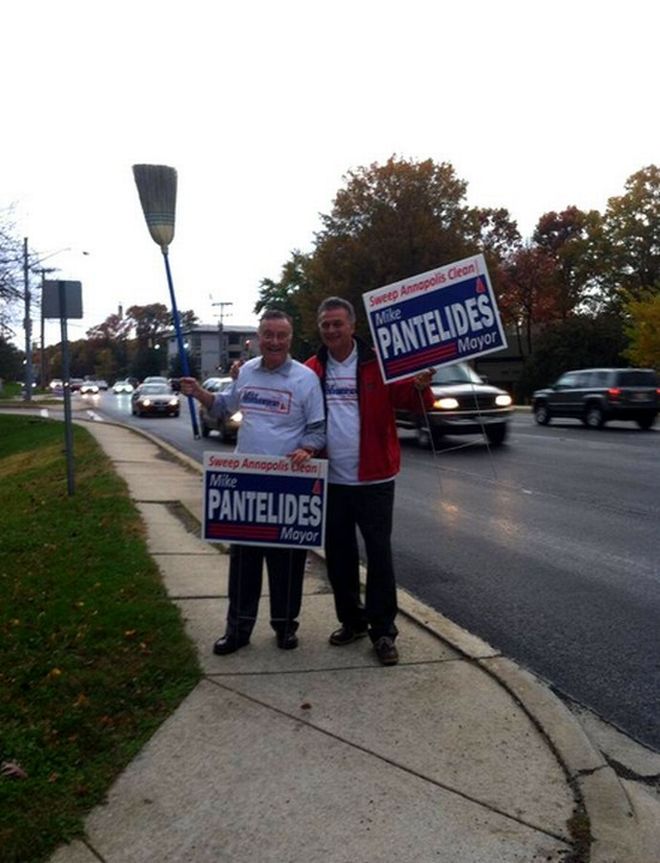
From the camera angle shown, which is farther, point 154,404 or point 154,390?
point 154,390

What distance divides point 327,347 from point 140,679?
6.45 ft

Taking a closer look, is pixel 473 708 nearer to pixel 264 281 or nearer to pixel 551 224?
pixel 551 224

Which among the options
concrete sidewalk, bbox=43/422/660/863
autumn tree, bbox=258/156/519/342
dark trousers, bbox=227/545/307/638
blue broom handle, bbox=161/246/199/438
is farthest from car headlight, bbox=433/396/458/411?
autumn tree, bbox=258/156/519/342

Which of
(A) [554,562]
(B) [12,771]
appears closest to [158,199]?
(B) [12,771]

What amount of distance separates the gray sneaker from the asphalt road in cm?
84

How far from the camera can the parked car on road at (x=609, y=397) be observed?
22.8 metres

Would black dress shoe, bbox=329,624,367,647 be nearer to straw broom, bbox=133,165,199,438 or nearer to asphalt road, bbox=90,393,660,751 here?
asphalt road, bbox=90,393,660,751

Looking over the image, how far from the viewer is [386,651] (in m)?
4.79

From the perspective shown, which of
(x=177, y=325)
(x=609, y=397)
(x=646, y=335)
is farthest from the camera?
(x=646, y=335)

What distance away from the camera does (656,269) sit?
190ft

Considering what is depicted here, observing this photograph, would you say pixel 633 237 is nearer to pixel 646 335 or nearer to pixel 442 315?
pixel 646 335

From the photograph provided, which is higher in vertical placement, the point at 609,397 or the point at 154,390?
the point at 609,397

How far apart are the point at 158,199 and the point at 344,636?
10.7 feet

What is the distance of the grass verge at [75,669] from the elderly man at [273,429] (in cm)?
39
